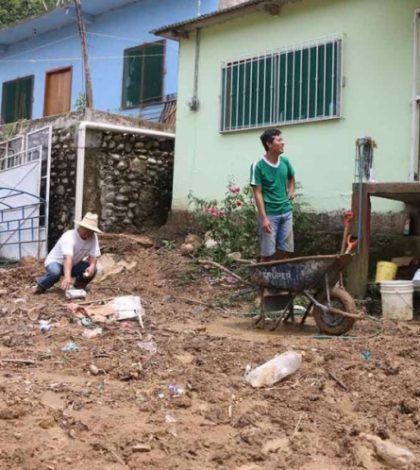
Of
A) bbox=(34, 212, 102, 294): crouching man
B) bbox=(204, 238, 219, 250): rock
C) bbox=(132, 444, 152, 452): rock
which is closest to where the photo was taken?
bbox=(132, 444, 152, 452): rock

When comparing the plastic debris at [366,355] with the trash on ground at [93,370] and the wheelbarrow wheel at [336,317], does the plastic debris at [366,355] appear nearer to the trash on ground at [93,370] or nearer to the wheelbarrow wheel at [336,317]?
the wheelbarrow wheel at [336,317]

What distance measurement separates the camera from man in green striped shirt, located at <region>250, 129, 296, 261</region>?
6.48 metres

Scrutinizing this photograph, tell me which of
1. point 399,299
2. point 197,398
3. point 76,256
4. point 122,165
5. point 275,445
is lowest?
point 275,445

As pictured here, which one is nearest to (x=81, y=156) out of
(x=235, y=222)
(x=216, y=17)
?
(x=216, y=17)

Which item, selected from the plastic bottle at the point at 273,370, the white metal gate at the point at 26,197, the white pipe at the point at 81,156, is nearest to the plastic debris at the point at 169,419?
the plastic bottle at the point at 273,370

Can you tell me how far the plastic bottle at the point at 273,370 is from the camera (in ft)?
14.1

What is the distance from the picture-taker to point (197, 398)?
4.07 metres

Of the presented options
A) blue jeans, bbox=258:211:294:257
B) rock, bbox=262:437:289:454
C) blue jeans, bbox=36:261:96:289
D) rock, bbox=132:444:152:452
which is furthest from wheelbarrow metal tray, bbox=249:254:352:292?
rock, bbox=132:444:152:452

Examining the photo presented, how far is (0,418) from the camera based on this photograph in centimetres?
362

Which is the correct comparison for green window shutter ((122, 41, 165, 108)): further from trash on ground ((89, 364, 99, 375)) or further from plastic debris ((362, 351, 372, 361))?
trash on ground ((89, 364, 99, 375))

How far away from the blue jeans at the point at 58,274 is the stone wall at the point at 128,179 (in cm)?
374

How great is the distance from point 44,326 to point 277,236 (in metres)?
2.61

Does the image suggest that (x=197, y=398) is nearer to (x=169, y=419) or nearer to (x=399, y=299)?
(x=169, y=419)

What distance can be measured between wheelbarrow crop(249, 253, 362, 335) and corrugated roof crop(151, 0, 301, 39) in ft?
17.6
